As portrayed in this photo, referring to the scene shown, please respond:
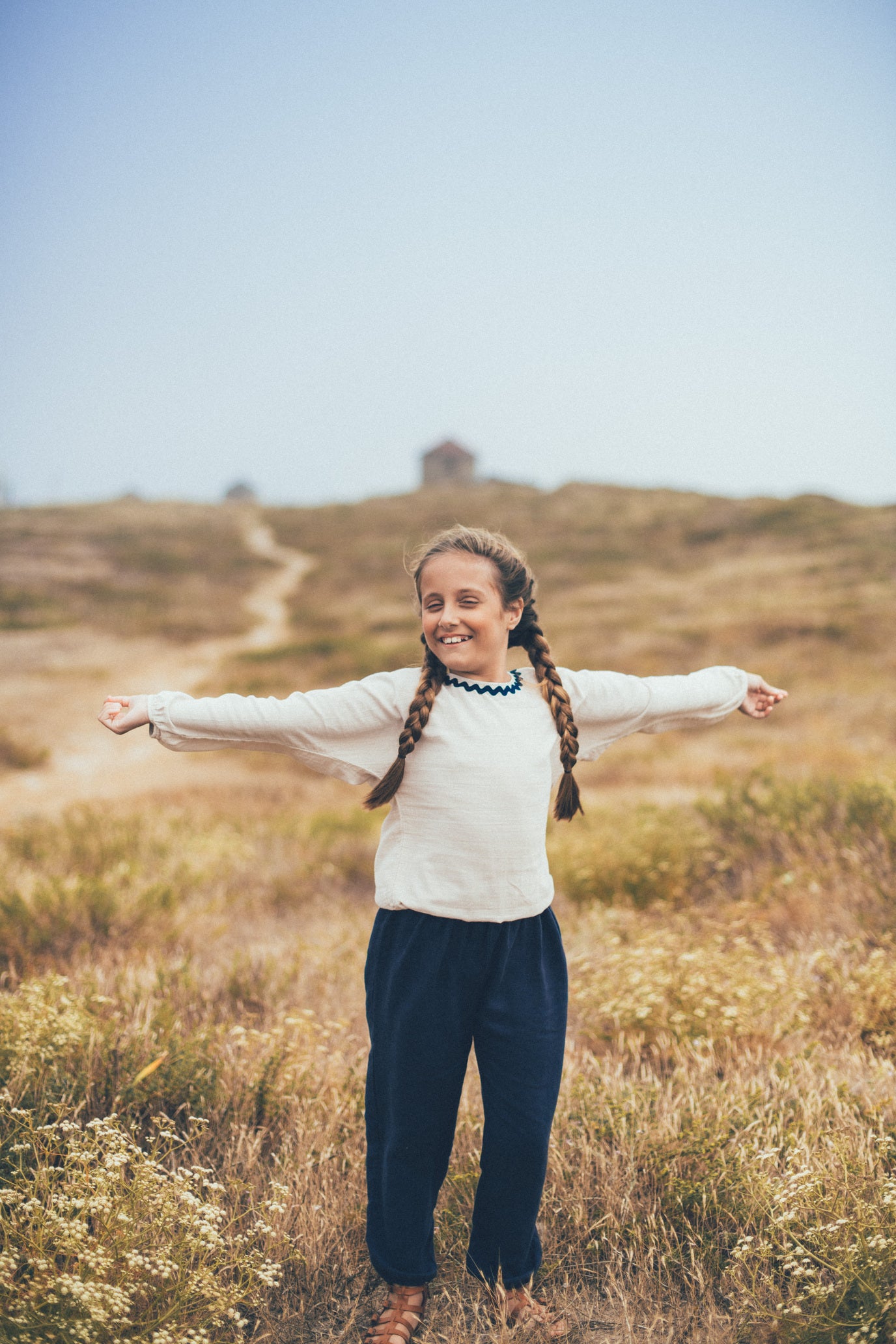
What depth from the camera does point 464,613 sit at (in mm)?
2043

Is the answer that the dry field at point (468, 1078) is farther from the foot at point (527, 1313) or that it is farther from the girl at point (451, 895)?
the girl at point (451, 895)

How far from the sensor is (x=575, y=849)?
205 inches

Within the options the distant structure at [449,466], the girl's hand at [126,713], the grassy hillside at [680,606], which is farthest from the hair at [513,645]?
the distant structure at [449,466]

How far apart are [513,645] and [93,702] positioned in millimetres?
15269

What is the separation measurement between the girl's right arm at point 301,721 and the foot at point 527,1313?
1329 mm

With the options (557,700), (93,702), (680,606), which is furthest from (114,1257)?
(680,606)

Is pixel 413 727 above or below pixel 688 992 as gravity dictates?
above

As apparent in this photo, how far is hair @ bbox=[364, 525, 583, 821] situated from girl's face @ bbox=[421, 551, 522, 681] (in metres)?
0.03

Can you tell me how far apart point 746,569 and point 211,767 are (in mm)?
25887

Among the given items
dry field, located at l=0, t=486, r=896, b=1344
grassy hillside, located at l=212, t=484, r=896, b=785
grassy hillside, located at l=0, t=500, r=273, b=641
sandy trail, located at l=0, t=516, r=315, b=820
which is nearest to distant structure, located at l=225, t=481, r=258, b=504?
grassy hillside, located at l=0, t=500, r=273, b=641

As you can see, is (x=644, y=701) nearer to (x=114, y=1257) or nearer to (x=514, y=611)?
(x=514, y=611)

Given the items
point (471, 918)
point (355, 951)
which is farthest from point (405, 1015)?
point (355, 951)

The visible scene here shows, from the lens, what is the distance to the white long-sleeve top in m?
1.97

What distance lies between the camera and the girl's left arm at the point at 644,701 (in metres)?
2.20
